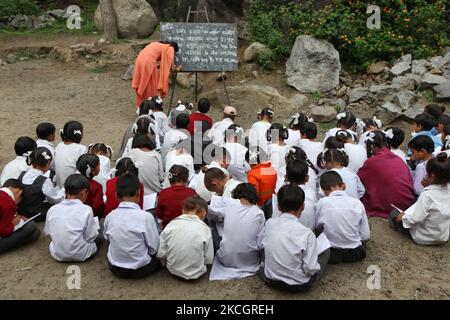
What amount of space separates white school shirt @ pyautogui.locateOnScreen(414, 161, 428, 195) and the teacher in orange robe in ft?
17.2

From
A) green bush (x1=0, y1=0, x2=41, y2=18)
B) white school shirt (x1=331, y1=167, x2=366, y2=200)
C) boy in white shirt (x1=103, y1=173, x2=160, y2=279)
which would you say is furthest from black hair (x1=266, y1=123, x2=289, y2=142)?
green bush (x1=0, y1=0, x2=41, y2=18)

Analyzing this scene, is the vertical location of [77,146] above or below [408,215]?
above

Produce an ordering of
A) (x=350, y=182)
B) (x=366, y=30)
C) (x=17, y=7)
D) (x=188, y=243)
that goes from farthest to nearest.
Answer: (x=17, y=7) → (x=366, y=30) → (x=350, y=182) → (x=188, y=243)

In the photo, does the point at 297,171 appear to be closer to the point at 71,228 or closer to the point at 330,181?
the point at 330,181

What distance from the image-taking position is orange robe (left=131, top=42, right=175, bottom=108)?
28.9 feet

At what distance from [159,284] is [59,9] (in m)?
16.6

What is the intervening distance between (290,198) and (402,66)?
269 inches

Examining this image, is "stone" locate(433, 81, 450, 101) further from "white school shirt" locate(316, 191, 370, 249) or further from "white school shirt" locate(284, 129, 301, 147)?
"white school shirt" locate(316, 191, 370, 249)

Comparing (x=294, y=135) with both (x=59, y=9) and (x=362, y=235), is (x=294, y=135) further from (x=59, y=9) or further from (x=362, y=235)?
(x=59, y=9)

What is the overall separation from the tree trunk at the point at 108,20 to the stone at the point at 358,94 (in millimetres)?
7787

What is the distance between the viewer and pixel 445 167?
4.38 metres

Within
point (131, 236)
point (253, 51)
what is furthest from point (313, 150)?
point (253, 51)

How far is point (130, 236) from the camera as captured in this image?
3.97 meters

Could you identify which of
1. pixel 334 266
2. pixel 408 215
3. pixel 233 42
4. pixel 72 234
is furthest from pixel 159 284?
pixel 233 42
